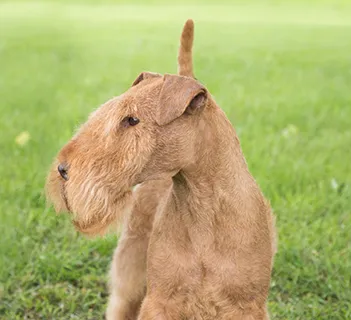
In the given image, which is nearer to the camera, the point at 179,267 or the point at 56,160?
the point at 56,160

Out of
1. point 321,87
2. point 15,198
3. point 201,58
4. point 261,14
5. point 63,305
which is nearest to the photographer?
point 63,305

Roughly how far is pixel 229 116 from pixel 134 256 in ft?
11.3

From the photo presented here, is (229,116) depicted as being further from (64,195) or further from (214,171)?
(64,195)

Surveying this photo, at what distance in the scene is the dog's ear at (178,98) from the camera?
9.48ft

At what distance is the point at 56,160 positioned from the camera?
294 cm

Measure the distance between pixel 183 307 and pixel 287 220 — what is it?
6.85 ft

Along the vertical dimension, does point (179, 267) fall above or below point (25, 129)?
above

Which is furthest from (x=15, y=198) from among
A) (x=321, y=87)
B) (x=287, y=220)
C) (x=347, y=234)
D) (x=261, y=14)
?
(x=261, y=14)

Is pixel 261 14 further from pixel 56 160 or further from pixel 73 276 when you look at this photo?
pixel 56 160

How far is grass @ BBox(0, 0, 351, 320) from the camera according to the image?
4535 mm

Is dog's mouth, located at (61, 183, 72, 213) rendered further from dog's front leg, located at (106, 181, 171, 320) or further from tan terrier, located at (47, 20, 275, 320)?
dog's front leg, located at (106, 181, 171, 320)

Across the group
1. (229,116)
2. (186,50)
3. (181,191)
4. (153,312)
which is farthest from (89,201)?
(229,116)

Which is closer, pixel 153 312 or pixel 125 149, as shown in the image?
pixel 125 149

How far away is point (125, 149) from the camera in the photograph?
9.36 feet
